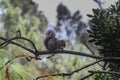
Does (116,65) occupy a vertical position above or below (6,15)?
below

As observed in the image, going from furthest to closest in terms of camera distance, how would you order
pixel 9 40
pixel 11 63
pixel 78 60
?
pixel 78 60
pixel 11 63
pixel 9 40

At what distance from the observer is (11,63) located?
726 millimetres

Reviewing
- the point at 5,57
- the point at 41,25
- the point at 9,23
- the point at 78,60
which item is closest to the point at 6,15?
the point at 9,23

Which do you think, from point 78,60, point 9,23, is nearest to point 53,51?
point 78,60

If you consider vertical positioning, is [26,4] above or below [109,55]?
above

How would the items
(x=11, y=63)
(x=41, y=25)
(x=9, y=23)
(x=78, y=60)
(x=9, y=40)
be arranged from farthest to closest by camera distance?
(x=41, y=25), (x=9, y=23), (x=78, y=60), (x=11, y=63), (x=9, y=40)

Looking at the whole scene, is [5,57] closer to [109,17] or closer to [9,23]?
[109,17]

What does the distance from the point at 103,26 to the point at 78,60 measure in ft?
17.6

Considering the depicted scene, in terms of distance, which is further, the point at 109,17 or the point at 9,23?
the point at 9,23

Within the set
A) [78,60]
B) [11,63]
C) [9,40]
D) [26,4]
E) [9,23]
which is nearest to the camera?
[9,40]

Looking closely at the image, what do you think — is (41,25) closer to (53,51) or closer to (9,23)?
(9,23)

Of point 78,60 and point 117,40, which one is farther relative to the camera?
point 78,60

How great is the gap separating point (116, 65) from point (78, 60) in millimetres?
5347

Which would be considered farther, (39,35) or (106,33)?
(39,35)
